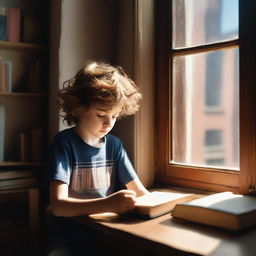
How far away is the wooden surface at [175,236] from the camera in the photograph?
1.04 metres

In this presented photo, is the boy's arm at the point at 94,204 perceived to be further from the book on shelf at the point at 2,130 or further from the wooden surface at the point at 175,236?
the book on shelf at the point at 2,130

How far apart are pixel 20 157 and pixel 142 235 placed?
134 cm

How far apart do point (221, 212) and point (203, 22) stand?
98 cm

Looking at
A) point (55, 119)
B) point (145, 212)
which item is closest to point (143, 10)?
point (55, 119)

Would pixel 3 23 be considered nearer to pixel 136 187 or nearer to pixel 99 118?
pixel 99 118

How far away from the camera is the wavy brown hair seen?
147cm

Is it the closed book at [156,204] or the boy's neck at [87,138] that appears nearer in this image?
the closed book at [156,204]

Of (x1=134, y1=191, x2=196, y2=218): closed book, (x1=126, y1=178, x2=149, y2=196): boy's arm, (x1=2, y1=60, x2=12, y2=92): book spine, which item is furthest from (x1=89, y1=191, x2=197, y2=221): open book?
(x1=2, y1=60, x2=12, y2=92): book spine

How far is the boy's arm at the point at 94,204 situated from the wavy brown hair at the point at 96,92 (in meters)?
0.37

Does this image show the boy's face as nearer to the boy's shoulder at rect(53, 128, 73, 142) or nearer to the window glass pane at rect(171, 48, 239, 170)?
the boy's shoulder at rect(53, 128, 73, 142)

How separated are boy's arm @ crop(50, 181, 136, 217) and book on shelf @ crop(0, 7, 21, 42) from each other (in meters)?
1.26

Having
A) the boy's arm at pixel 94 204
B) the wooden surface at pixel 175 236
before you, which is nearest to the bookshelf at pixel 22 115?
the boy's arm at pixel 94 204

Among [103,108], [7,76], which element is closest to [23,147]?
[7,76]

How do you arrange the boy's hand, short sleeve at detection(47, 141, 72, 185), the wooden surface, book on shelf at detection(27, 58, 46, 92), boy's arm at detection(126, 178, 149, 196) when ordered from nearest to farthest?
the wooden surface < the boy's hand < short sleeve at detection(47, 141, 72, 185) < boy's arm at detection(126, 178, 149, 196) < book on shelf at detection(27, 58, 46, 92)
